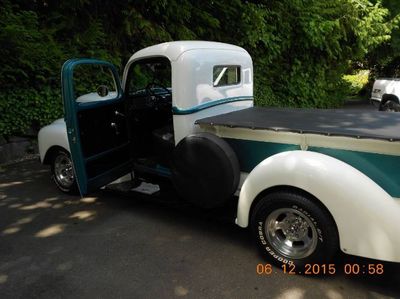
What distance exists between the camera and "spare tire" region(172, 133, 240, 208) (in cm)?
341

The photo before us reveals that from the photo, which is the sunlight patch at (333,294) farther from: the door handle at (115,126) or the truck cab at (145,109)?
the door handle at (115,126)

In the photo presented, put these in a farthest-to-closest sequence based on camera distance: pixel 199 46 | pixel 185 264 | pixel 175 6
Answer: pixel 175 6 → pixel 199 46 → pixel 185 264

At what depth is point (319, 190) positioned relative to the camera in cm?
283

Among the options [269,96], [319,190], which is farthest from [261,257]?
[269,96]

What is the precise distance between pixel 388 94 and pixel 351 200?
9.29 meters

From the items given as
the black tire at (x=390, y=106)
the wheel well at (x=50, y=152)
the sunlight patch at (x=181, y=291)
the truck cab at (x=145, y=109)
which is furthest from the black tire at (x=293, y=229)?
the black tire at (x=390, y=106)

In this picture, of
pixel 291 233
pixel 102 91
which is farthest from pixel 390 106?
pixel 102 91

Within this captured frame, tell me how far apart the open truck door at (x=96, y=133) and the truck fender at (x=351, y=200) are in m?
2.25

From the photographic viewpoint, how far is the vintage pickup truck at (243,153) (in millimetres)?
2781

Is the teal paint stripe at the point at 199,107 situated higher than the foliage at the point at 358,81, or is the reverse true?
the teal paint stripe at the point at 199,107

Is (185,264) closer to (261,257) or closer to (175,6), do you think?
(261,257)

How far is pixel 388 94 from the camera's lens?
1071 centimetres

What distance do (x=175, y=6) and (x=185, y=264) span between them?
657 cm

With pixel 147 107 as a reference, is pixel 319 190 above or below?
below
